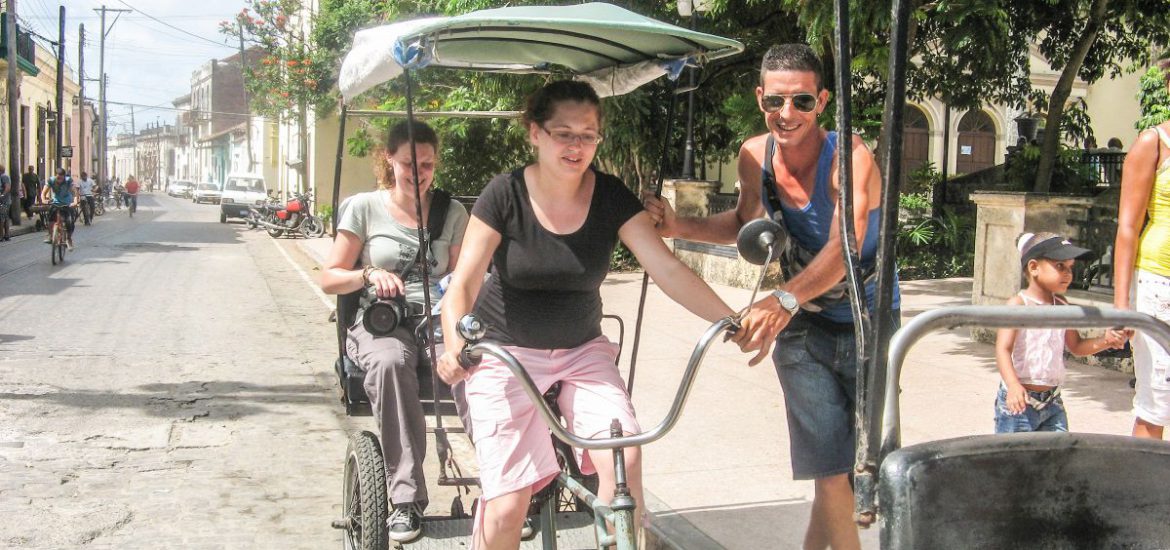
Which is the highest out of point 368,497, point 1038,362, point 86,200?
point 1038,362

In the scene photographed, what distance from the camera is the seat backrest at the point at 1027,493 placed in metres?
1.87

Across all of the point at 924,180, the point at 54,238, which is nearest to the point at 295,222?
the point at 54,238

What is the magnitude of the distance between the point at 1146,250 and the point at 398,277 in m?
2.82

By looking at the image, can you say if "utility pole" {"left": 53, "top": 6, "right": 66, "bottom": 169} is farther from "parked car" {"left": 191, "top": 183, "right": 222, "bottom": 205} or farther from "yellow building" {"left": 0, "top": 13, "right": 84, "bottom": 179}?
"parked car" {"left": 191, "top": 183, "right": 222, "bottom": 205}

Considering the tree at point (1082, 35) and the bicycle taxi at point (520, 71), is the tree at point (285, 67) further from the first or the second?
the bicycle taxi at point (520, 71)

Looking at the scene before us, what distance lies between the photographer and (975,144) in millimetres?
30969

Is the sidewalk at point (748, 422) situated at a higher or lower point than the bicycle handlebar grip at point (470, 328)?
lower

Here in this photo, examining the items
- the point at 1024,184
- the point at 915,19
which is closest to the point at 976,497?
the point at 915,19

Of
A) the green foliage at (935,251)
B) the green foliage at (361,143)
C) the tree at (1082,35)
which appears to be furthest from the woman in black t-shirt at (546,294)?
the green foliage at (361,143)

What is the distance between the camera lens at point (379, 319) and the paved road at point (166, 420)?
1253 millimetres

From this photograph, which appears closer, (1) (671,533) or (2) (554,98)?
(2) (554,98)

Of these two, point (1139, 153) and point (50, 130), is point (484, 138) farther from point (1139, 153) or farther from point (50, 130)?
point (50, 130)

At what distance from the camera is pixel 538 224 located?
3.34 metres

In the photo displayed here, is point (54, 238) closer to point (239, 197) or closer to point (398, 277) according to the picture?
point (398, 277)
